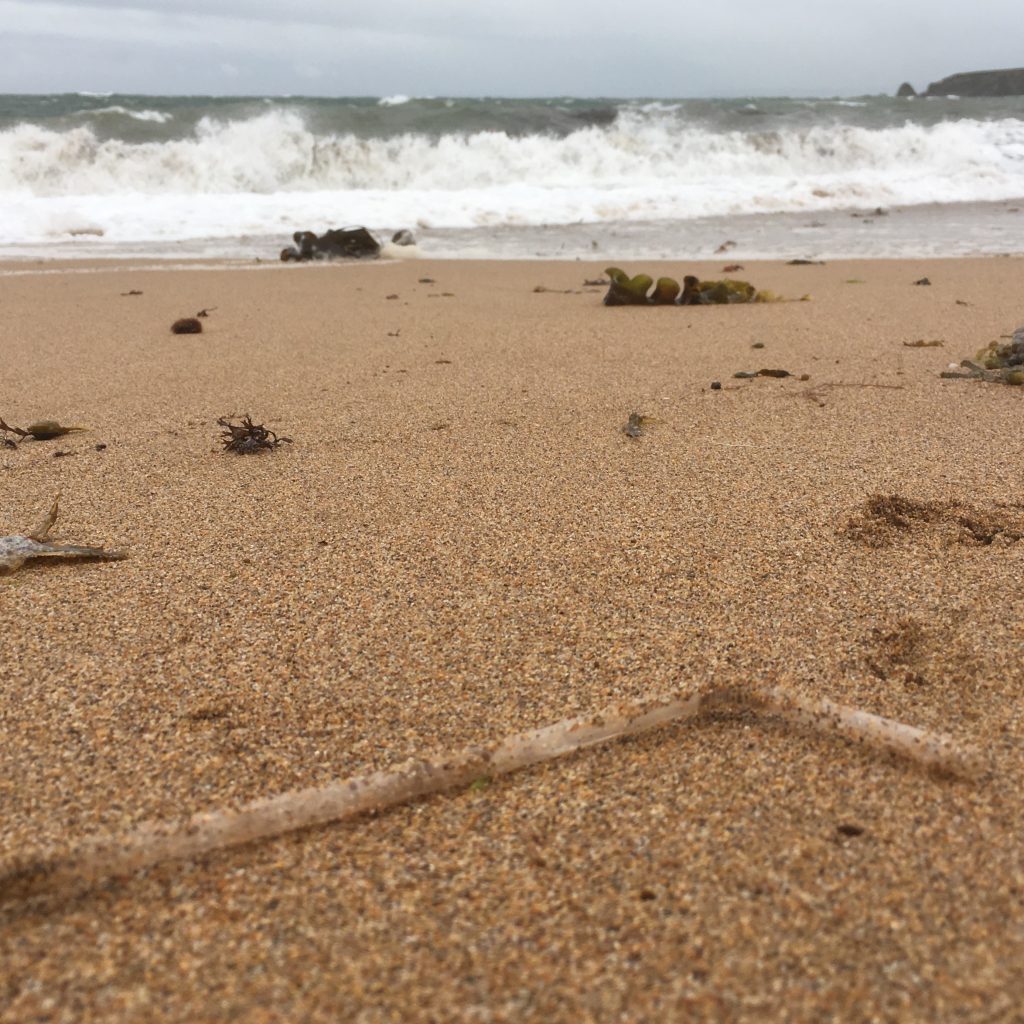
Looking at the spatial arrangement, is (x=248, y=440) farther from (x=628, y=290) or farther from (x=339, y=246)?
(x=339, y=246)

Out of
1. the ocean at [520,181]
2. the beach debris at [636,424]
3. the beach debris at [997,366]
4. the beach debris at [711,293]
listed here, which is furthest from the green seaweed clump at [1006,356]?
the ocean at [520,181]

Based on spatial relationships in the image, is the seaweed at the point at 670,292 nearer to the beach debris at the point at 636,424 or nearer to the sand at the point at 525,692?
the sand at the point at 525,692

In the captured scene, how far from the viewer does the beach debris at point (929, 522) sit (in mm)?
1977

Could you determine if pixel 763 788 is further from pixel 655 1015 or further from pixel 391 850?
A: pixel 391 850

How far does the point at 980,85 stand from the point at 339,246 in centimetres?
5420

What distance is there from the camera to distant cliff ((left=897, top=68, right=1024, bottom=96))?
48656mm

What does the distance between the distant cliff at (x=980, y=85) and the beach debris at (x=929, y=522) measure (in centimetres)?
5496

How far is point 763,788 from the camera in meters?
1.26

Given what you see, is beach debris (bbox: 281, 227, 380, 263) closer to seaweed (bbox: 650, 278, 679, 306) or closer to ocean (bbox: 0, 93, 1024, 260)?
ocean (bbox: 0, 93, 1024, 260)

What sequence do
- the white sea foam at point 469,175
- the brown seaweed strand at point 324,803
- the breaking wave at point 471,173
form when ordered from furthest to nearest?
the breaking wave at point 471,173, the white sea foam at point 469,175, the brown seaweed strand at point 324,803

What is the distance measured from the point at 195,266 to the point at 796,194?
29.6 feet

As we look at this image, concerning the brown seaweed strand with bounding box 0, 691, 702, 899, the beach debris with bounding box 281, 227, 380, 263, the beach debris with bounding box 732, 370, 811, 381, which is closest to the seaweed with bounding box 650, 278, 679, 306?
the beach debris with bounding box 732, 370, 811, 381

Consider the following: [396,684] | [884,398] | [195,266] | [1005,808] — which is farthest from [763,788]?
[195,266]

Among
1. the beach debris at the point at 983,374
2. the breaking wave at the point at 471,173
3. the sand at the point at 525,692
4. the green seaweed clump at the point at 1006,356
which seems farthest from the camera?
the breaking wave at the point at 471,173
